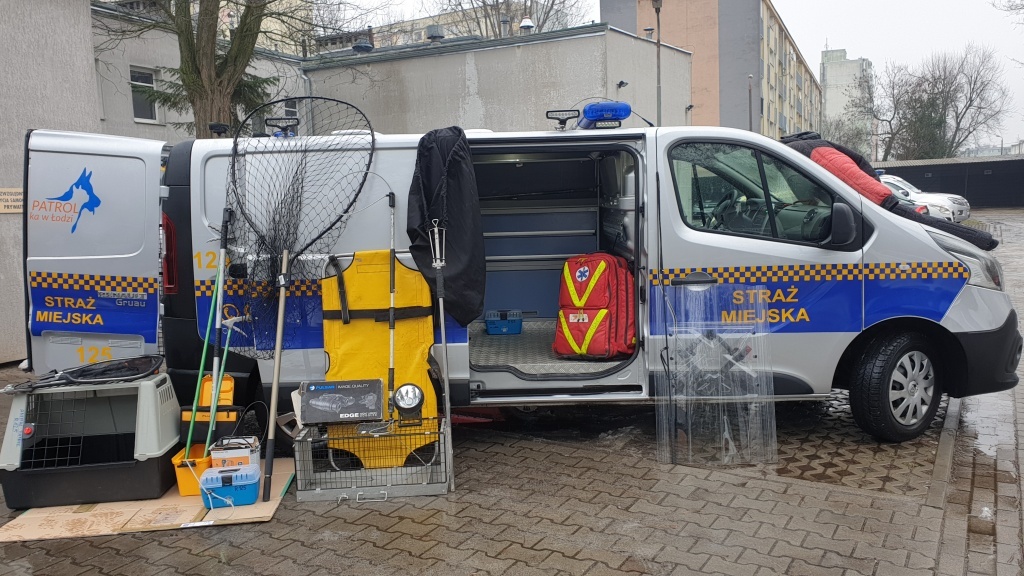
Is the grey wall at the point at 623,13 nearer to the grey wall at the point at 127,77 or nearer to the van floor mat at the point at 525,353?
the grey wall at the point at 127,77

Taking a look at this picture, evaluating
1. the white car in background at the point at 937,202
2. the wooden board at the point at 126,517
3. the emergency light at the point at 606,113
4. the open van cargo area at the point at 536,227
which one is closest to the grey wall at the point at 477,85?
the white car in background at the point at 937,202

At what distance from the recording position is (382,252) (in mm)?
4801

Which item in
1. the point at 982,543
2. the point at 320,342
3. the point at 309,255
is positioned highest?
the point at 309,255

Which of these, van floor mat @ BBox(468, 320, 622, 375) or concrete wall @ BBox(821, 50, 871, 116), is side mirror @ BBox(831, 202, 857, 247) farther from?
concrete wall @ BBox(821, 50, 871, 116)

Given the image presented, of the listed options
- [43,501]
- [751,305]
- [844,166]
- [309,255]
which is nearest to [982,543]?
[751,305]

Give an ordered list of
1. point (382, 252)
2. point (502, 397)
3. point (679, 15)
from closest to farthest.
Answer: point (382, 252), point (502, 397), point (679, 15)

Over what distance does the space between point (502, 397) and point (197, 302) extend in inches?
78.1

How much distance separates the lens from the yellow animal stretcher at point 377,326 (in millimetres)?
4730

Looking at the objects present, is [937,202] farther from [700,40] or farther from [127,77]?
[700,40]

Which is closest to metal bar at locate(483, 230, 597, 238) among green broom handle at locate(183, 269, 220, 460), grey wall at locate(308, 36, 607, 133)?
green broom handle at locate(183, 269, 220, 460)

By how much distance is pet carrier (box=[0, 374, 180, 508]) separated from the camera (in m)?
4.36

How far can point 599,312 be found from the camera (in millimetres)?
5496

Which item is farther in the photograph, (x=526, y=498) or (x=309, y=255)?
(x=309, y=255)

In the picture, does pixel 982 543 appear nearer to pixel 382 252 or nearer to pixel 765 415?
pixel 765 415
